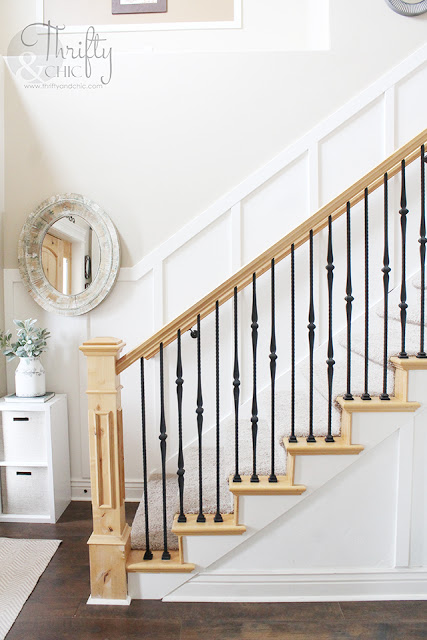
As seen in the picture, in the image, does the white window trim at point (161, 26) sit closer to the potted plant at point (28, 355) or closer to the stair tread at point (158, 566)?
the potted plant at point (28, 355)

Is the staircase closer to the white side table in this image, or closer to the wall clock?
the white side table

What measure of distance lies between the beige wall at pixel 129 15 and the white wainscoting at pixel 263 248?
1171 mm

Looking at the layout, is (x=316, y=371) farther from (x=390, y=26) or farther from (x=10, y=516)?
(x=390, y=26)

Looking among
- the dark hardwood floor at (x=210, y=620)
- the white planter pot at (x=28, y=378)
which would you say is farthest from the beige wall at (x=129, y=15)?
the dark hardwood floor at (x=210, y=620)

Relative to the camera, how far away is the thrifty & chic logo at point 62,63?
2865 mm

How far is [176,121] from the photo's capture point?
284cm

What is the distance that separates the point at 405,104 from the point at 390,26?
0.49m

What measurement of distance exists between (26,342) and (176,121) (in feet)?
5.40

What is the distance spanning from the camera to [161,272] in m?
2.84

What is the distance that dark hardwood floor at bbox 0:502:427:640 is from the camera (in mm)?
1701

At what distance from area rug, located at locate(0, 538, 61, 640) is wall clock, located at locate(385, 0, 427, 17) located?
366cm

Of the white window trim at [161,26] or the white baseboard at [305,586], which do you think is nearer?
the white baseboard at [305,586]

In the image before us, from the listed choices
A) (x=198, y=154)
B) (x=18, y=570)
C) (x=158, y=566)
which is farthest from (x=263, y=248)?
(x=18, y=570)

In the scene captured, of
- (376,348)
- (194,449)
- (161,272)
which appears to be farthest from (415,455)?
(161,272)
